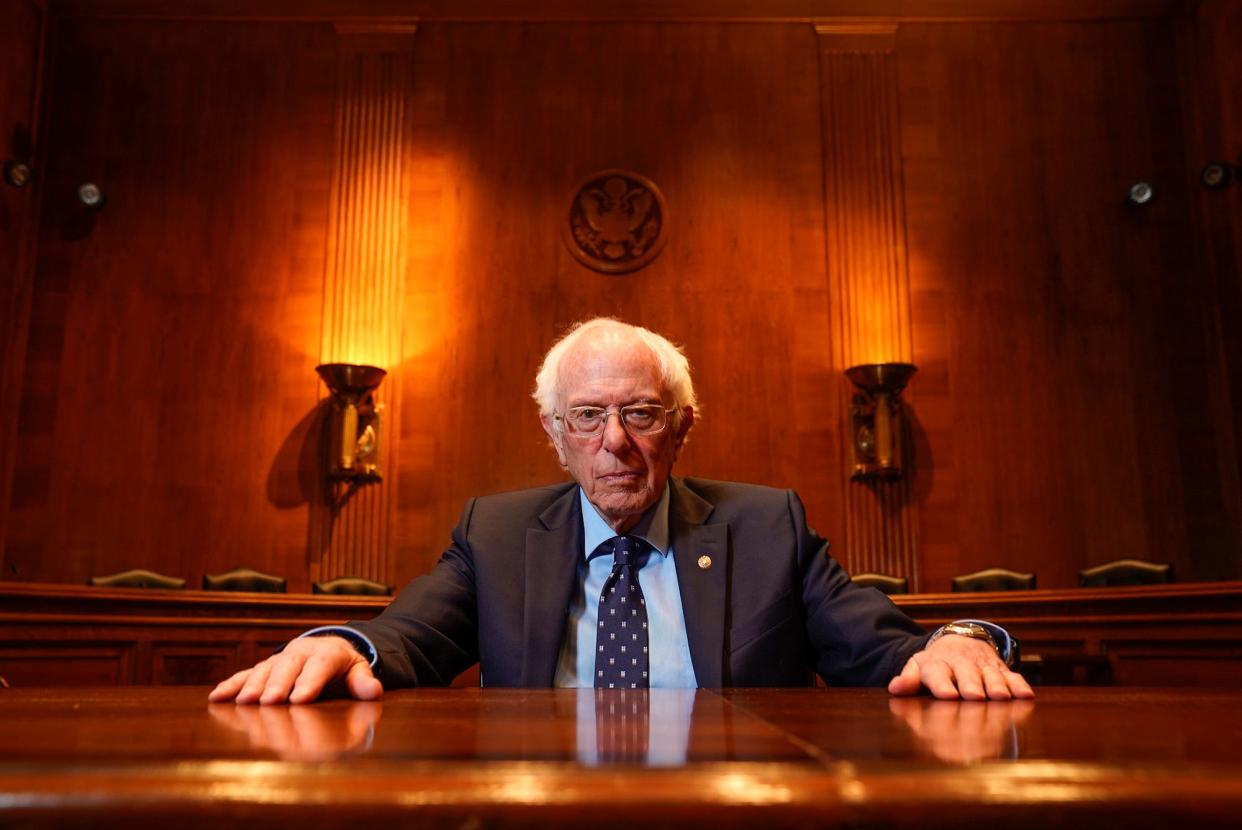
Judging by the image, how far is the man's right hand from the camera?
3.80 feet

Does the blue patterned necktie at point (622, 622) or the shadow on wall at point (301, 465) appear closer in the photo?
the blue patterned necktie at point (622, 622)

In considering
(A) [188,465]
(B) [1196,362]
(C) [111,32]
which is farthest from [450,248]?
(B) [1196,362]

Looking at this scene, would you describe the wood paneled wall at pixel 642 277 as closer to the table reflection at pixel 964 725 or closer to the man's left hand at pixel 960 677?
the man's left hand at pixel 960 677

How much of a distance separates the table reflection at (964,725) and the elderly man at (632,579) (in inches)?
27.6

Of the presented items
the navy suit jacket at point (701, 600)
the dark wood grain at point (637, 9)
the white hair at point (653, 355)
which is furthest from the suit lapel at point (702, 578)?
the dark wood grain at point (637, 9)

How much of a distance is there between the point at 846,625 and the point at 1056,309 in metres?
5.73

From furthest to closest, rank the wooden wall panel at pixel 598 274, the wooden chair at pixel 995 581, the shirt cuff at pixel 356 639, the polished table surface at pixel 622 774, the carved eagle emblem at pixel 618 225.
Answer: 1. the carved eagle emblem at pixel 618 225
2. the wooden wall panel at pixel 598 274
3. the wooden chair at pixel 995 581
4. the shirt cuff at pixel 356 639
5. the polished table surface at pixel 622 774

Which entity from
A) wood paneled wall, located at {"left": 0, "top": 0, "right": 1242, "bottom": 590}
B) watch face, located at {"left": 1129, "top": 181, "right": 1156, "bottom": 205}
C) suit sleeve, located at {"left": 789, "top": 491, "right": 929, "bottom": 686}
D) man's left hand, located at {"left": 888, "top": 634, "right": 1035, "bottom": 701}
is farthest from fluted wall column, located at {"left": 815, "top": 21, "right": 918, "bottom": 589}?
man's left hand, located at {"left": 888, "top": 634, "right": 1035, "bottom": 701}

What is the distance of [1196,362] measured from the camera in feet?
22.5

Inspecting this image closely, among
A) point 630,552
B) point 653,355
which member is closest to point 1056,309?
point 653,355

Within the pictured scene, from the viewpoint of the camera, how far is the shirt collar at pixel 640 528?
2.18 metres

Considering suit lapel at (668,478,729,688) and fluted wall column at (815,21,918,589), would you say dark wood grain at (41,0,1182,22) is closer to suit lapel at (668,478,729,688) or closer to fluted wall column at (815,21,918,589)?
fluted wall column at (815,21,918,589)

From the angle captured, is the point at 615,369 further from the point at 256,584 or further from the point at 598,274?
the point at 598,274

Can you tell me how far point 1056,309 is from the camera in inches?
274
